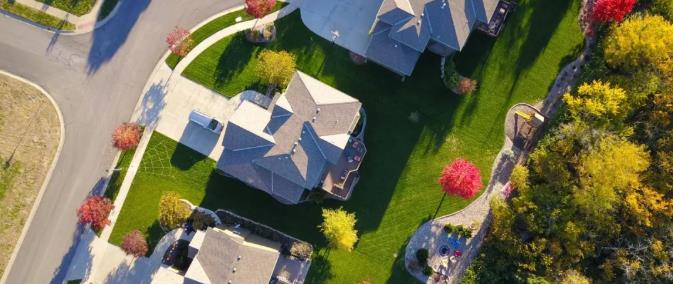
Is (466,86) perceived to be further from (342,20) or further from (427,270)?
(427,270)

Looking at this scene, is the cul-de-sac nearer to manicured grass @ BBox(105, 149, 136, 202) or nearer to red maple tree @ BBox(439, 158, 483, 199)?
manicured grass @ BBox(105, 149, 136, 202)

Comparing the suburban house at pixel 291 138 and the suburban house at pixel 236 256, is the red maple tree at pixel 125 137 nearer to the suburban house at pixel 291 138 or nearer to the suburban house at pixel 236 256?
the suburban house at pixel 291 138

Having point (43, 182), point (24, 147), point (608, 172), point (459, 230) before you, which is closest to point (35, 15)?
point (24, 147)

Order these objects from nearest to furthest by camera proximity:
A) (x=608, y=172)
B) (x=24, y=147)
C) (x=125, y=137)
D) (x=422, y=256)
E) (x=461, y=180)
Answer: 1. (x=608, y=172)
2. (x=461, y=180)
3. (x=125, y=137)
4. (x=422, y=256)
5. (x=24, y=147)

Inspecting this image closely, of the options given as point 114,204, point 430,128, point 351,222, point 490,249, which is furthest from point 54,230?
point 490,249

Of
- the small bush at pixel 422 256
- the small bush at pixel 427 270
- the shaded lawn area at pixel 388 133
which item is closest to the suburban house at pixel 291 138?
the shaded lawn area at pixel 388 133

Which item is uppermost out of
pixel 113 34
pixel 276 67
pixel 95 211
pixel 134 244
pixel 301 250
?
pixel 276 67
